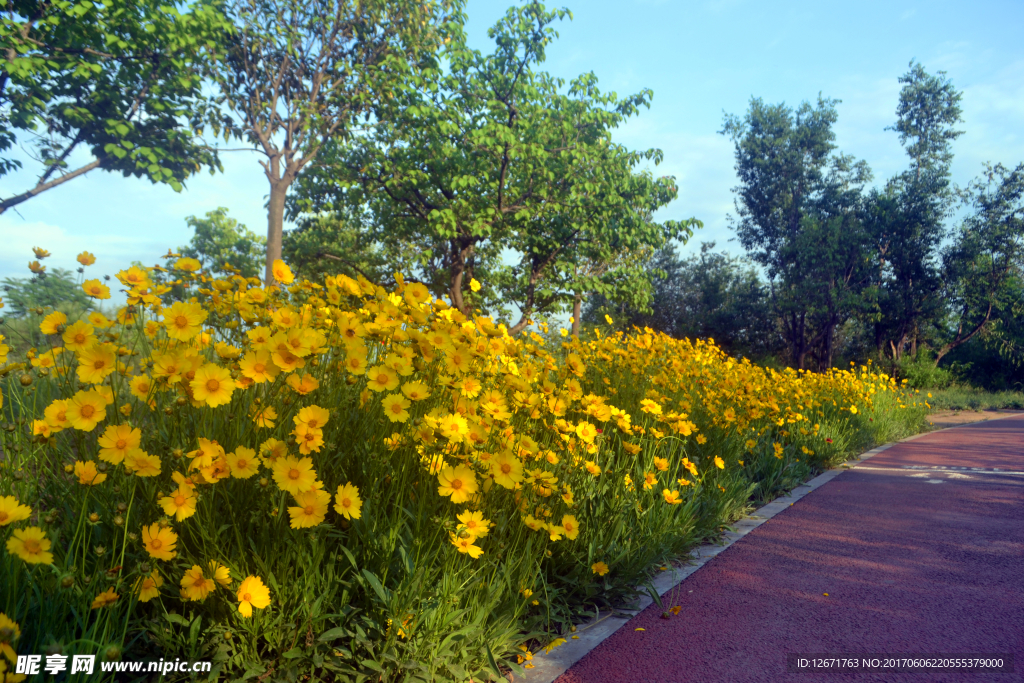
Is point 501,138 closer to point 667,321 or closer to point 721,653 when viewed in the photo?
point 721,653

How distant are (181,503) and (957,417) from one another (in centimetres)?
1603

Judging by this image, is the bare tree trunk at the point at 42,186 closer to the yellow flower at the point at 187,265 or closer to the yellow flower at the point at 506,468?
the yellow flower at the point at 187,265

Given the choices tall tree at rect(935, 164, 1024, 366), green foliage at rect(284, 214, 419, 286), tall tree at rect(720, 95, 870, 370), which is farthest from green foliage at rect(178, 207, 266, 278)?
tall tree at rect(935, 164, 1024, 366)

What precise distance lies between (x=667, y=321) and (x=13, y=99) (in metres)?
26.6

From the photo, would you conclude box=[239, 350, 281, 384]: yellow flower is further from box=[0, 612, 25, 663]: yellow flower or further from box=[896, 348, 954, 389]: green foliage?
box=[896, 348, 954, 389]: green foliage

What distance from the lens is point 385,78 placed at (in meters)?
14.2

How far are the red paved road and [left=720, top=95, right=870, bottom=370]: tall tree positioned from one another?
844 inches

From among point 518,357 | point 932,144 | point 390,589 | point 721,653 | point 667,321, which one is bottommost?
point 721,653

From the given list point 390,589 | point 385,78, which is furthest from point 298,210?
point 390,589

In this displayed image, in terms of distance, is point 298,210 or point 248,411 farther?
point 298,210

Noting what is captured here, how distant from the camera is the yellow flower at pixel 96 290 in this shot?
6.96 ft

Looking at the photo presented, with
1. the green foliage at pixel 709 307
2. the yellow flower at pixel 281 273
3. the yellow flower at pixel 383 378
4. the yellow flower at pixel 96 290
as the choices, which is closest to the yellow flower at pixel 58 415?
the yellow flower at pixel 96 290

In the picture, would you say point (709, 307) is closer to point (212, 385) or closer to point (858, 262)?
point (858, 262)

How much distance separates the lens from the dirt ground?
1169 centimetres
